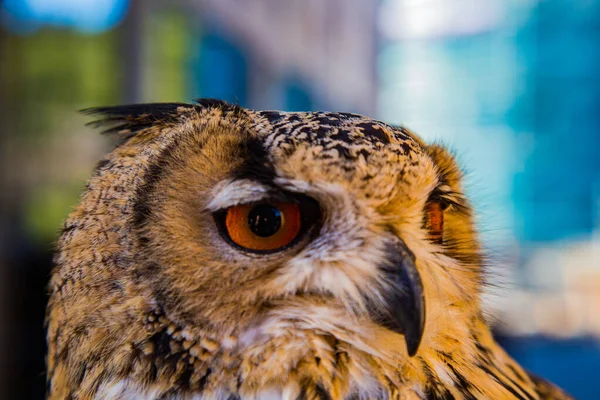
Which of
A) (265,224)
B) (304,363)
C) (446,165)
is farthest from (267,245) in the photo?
(446,165)

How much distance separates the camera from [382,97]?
791 centimetres

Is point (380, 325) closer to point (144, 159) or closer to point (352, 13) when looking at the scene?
point (144, 159)

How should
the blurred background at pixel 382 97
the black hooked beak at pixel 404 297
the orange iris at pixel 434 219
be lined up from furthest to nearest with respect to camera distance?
Answer: the blurred background at pixel 382 97, the orange iris at pixel 434 219, the black hooked beak at pixel 404 297

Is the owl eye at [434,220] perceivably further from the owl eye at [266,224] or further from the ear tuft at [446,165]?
the owl eye at [266,224]

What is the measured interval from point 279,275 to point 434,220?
0.76 ft

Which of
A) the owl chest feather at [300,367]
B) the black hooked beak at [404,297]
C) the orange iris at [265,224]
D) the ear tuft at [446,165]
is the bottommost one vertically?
the owl chest feather at [300,367]

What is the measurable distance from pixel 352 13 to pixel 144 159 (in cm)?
685

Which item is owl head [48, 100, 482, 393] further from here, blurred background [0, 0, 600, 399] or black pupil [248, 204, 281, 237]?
blurred background [0, 0, 600, 399]

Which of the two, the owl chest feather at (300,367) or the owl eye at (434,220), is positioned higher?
the owl eye at (434,220)

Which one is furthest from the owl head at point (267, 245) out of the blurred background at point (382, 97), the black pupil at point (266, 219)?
the blurred background at point (382, 97)

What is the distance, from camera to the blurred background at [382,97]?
2.72 metres

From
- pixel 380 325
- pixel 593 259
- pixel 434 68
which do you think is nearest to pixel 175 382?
pixel 380 325

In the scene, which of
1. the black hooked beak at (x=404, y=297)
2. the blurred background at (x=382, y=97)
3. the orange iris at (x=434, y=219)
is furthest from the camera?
the blurred background at (x=382, y=97)

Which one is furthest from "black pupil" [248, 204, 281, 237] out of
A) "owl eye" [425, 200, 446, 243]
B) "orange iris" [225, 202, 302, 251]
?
"owl eye" [425, 200, 446, 243]
